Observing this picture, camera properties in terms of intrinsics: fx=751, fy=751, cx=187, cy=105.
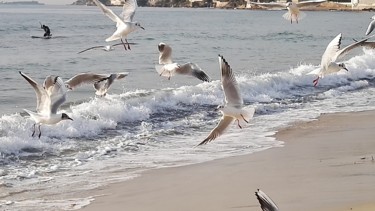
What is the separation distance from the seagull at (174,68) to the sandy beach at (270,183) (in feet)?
4.02

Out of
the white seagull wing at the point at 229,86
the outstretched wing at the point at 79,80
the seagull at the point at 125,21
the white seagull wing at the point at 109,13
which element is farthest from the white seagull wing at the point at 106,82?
the white seagull wing at the point at 229,86

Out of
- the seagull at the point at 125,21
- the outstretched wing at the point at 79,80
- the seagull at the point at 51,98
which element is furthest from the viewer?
the seagull at the point at 125,21

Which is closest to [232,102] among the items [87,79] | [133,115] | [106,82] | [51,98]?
[51,98]

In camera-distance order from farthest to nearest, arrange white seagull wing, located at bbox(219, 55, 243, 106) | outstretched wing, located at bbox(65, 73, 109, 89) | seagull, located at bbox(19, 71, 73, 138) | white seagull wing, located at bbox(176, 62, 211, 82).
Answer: outstretched wing, located at bbox(65, 73, 109, 89), white seagull wing, located at bbox(176, 62, 211, 82), seagull, located at bbox(19, 71, 73, 138), white seagull wing, located at bbox(219, 55, 243, 106)

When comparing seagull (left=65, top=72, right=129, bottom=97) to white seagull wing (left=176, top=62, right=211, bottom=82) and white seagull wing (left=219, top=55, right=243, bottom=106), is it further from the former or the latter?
white seagull wing (left=219, top=55, right=243, bottom=106)

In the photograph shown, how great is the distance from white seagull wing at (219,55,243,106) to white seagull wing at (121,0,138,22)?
278 cm

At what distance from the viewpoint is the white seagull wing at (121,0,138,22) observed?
8.90 meters

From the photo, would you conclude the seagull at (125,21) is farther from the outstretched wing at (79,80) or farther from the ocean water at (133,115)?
the ocean water at (133,115)

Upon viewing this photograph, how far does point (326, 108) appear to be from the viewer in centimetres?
1555

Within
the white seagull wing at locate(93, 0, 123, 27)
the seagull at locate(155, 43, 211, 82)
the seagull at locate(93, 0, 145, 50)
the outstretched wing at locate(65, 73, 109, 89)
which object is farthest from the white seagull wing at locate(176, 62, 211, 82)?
the white seagull wing at locate(93, 0, 123, 27)

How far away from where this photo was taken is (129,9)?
8977 mm

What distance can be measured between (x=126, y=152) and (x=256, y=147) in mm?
1865

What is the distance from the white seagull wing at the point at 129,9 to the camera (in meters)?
8.90

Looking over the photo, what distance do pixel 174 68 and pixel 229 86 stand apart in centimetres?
181
